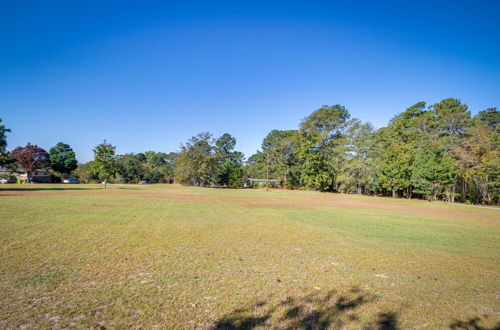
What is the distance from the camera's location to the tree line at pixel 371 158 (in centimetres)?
3416

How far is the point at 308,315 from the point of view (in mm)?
3656

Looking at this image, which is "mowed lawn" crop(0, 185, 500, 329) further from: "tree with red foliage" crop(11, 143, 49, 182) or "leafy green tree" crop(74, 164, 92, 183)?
"leafy green tree" crop(74, 164, 92, 183)

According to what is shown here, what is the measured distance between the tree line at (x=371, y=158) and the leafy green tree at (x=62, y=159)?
23 cm

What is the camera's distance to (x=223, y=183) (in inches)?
2707

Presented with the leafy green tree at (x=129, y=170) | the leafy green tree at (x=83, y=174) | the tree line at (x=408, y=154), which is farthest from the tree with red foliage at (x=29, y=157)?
the tree line at (x=408, y=154)

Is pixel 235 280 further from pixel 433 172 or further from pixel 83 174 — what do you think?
pixel 83 174

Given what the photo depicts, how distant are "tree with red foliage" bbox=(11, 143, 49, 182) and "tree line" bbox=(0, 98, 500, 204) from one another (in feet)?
0.62

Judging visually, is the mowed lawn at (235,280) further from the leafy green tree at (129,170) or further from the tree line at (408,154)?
the leafy green tree at (129,170)

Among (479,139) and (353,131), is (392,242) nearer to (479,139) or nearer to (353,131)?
(479,139)

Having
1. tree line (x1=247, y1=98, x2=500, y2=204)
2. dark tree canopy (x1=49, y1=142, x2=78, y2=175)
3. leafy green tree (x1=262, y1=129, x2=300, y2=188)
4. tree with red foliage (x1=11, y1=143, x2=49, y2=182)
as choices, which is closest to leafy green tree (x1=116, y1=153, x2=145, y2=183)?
dark tree canopy (x1=49, y1=142, x2=78, y2=175)

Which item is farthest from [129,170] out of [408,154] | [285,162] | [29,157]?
[408,154]

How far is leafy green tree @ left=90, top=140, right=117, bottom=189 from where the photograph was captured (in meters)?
37.4

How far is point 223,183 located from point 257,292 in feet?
213

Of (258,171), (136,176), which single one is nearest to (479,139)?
(258,171)
